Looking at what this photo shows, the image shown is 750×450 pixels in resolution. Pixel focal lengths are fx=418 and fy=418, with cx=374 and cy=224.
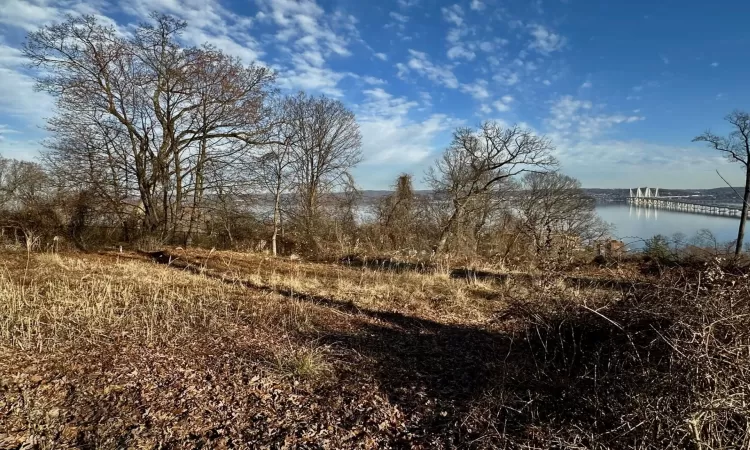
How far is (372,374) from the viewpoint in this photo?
3363 mm

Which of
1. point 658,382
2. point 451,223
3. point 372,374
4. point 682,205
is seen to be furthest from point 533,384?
point 682,205

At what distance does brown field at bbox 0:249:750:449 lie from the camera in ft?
7.38

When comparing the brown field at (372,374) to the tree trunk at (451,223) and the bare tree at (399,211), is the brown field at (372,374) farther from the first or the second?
the bare tree at (399,211)

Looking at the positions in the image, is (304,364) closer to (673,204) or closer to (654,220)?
(673,204)

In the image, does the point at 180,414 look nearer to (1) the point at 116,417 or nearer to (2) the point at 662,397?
(1) the point at 116,417

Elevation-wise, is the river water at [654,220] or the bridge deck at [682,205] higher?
the bridge deck at [682,205]

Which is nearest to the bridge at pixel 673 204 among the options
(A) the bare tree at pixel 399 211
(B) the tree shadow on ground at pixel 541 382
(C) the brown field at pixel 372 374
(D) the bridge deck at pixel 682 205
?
(D) the bridge deck at pixel 682 205

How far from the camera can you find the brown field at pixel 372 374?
2.25 meters

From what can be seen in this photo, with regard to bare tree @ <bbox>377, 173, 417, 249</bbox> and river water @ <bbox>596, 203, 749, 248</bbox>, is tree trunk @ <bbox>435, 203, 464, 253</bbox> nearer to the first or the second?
bare tree @ <bbox>377, 173, 417, 249</bbox>

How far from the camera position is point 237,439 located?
241 centimetres

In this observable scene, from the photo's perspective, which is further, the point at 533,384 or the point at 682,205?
the point at 682,205

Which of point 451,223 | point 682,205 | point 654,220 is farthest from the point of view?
point 654,220

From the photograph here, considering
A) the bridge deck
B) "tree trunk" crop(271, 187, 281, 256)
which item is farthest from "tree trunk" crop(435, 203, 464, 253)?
"tree trunk" crop(271, 187, 281, 256)

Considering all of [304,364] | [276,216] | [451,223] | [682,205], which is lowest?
[304,364]
